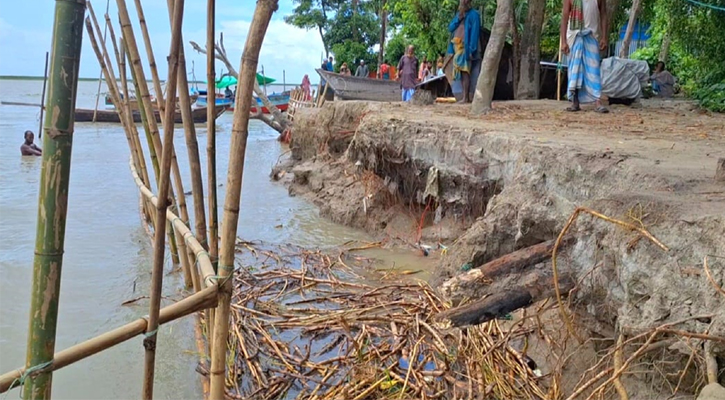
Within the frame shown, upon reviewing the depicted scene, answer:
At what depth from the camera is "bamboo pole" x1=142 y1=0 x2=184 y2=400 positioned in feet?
6.09

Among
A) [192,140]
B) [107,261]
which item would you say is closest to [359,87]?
[107,261]

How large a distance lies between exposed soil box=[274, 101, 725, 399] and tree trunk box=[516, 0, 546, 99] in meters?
1.01

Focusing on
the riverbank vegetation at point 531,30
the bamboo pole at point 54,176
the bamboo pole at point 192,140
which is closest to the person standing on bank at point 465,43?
the riverbank vegetation at point 531,30

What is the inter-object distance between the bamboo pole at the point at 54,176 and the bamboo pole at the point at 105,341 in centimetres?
11

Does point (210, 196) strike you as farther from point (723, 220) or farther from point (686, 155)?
point (686, 155)

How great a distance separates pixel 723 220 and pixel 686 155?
1957 mm

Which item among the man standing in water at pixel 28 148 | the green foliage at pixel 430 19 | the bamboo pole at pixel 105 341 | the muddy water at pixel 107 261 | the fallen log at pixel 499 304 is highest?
the green foliage at pixel 430 19

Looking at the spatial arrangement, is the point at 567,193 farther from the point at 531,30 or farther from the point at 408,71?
the point at 408,71

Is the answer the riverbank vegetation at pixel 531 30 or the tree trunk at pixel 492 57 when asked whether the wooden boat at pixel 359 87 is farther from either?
the tree trunk at pixel 492 57

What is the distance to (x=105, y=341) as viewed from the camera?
180cm

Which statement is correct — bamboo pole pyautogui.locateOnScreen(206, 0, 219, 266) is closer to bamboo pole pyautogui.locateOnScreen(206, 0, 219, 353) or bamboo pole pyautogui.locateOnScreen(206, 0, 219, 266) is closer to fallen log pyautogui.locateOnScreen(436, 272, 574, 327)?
bamboo pole pyautogui.locateOnScreen(206, 0, 219, 353)

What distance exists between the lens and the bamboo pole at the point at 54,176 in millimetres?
1430

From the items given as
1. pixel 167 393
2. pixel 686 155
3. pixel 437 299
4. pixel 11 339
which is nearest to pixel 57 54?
pixel 167 393

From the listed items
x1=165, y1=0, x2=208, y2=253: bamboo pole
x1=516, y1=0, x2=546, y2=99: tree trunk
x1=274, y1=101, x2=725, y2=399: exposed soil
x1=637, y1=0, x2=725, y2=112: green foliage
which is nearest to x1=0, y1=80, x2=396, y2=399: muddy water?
x1=274, y1=101, x2=725, y2=399: exposed soil
